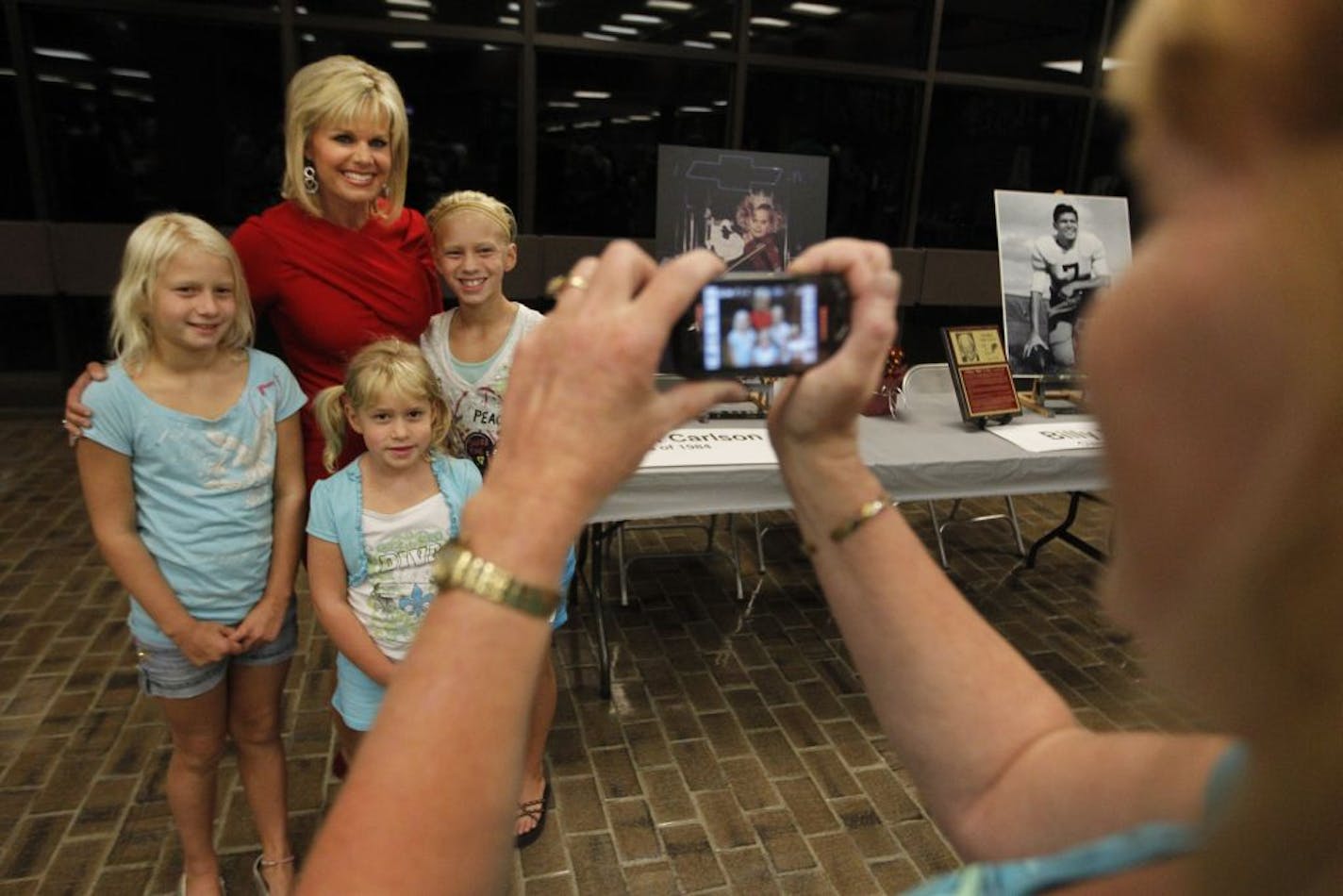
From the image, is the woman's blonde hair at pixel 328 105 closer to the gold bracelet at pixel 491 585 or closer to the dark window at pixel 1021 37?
the gold bracelet at pixel 491 585

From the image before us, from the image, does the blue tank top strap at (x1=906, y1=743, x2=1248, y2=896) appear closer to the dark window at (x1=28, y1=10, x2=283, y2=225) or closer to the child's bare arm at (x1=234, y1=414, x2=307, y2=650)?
the child's bare arm at (x1=234, y1=414, x2=307, y2=650)

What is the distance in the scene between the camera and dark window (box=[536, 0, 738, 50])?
229 inches

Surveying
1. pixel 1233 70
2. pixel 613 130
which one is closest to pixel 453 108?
pixel 613 130

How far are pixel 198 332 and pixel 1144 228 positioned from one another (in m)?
1.74

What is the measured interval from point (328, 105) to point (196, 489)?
0.92 meters

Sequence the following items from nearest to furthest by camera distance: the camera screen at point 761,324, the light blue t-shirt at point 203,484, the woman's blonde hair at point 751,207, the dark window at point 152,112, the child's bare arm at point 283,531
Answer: the camera screen at point 761,324 < the light blue t-shirt at point 203,484 < the child's bare arm at point 283,531 < the woman's blonde hair at point 751,207 < the dark window at point 152,112

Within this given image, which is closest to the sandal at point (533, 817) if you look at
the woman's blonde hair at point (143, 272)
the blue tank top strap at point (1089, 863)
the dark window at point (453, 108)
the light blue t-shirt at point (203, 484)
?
the light blue t-shirt at point (203, 484)

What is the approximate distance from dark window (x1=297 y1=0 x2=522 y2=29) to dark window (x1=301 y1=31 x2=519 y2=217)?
0.48ft

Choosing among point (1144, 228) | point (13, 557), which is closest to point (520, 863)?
point (1144, 228)

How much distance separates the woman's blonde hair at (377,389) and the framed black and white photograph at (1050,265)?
2515 millimetres

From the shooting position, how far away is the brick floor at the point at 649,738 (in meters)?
2.19

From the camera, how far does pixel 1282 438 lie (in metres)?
0.35

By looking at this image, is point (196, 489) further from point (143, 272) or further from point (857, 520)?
point (857, 520)

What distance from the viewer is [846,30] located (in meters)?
6.34
